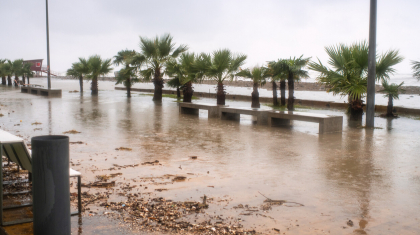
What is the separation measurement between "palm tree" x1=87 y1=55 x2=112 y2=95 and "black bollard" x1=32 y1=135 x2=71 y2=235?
30.0 m

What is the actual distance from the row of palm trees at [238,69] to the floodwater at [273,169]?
2813mm

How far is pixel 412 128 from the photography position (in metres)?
12.3

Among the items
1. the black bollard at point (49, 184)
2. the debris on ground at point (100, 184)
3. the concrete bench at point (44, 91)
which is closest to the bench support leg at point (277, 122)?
the debris on ground at point (100, 184)

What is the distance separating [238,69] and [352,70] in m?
6.28

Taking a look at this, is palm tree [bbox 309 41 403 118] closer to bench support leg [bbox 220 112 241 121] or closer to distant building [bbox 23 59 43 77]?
bench support leg [bbox 220 112 241 121]

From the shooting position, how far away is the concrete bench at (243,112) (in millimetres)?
12945

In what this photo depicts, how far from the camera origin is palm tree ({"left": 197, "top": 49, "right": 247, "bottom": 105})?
1869cm

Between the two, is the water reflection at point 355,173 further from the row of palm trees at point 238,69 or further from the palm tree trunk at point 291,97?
the palm tree trunk at point 291,97

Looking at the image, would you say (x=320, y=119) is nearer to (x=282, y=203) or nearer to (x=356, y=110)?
(x=356, y=110)

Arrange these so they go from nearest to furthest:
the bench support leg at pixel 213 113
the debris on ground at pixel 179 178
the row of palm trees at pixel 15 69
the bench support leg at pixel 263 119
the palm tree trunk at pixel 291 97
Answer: the debris on ground at pixel 179 178 → the bench support leg at pixel 263 119 → the bench support leg at pixel 213 113 → the palm tree trunk at pixel 291 97 → the row of palm trees at pixel 15 69

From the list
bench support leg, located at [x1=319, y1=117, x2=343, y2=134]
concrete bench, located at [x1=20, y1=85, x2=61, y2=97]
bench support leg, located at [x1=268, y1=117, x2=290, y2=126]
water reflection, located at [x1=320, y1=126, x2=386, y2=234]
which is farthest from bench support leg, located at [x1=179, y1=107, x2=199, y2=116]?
concrete bench, located at [x1=20, y1=85, x2=61, y2=97]

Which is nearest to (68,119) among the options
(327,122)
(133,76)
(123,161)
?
(123,161)

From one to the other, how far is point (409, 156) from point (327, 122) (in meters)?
3.29

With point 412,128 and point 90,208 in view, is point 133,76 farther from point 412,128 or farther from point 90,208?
point 90,208
